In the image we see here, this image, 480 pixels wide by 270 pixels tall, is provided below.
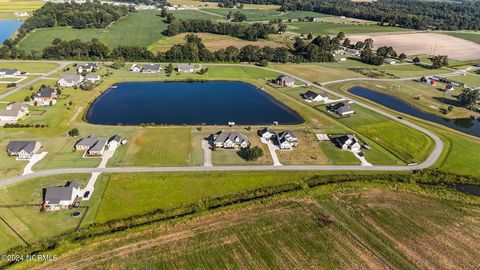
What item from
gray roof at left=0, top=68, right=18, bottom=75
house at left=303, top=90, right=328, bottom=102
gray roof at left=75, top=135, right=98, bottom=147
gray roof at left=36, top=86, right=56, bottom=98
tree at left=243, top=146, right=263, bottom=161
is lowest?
tree at left=243, top=146, right=263, bottom=161

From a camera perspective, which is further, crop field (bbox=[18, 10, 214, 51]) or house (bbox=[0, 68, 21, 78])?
crop field (bbox=[18, 10, 214, 51])

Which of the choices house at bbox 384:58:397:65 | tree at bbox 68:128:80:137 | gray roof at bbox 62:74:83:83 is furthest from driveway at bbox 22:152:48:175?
house at bbox 384:58:397:65

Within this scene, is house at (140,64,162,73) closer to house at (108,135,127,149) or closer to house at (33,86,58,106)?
house at (33,86,58,106)

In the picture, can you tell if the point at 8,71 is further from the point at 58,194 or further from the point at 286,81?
the point at 286,81

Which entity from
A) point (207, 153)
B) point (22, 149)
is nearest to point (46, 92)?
point (22, 149)

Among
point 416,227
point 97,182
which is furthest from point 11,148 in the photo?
point 416,227

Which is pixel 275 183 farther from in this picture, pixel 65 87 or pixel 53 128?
pixel 65 87
